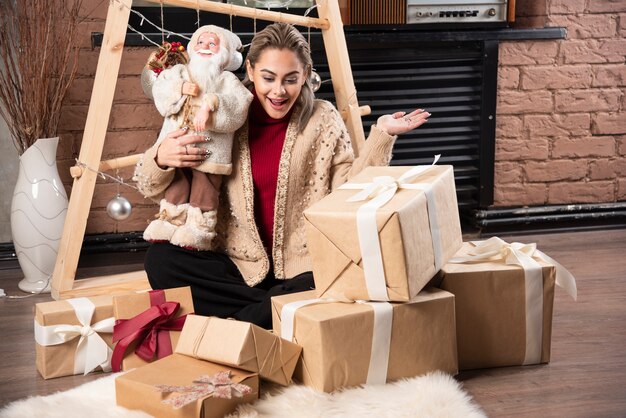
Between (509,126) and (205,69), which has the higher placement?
(205,69)

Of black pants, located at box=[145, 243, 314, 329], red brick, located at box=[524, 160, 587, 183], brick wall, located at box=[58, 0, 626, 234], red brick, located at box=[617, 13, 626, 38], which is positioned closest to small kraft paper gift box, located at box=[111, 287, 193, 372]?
black pants, located at box=[145, 243, 314, 329]

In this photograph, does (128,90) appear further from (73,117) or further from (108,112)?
(108,112)

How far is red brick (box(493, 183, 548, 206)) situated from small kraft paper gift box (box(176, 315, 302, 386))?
1690 mm

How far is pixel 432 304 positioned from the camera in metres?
1.79

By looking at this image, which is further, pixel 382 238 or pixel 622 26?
pixel 622 26

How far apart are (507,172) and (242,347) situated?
184 centimetres

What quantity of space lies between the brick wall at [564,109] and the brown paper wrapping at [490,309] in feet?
4.46

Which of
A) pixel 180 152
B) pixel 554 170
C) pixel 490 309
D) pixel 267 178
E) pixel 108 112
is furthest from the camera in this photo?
pixel 554 170

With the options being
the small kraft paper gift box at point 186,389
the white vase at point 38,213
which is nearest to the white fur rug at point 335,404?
the small kraft paper gift box at point 186,389

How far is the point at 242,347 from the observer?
1.67m

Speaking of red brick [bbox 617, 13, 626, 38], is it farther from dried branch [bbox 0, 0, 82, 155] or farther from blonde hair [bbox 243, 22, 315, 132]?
dried branch [bbox 0, 0, 82, 155]

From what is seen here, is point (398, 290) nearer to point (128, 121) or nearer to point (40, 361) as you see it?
point (40, 361)

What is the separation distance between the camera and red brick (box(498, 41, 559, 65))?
312cm

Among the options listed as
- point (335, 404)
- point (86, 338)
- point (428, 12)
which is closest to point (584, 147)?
point (428, 12)
